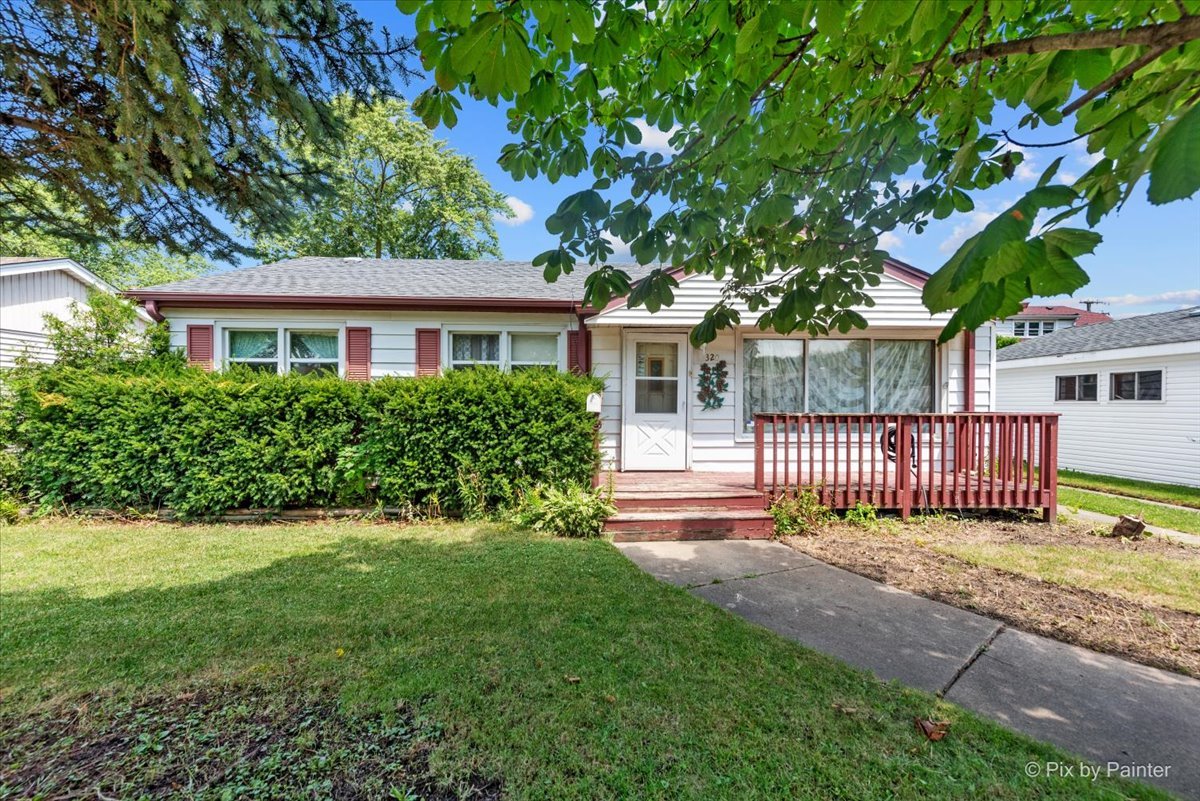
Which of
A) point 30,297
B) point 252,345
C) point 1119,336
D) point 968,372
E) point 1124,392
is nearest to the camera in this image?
point 968,372

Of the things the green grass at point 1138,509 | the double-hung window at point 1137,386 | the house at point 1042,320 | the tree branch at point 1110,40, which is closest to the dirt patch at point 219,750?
the tree branch at point 1110,40

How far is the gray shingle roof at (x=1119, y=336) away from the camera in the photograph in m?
9.85

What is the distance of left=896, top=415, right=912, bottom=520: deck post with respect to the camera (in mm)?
5871

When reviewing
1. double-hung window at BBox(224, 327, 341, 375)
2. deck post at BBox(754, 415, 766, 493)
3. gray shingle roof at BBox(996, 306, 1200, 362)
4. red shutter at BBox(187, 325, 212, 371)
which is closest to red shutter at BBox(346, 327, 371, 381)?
double-hung window at BBox(224, 327, 341, 375)

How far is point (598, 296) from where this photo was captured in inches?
97.0

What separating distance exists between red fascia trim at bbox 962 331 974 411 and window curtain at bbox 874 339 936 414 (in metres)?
0.44

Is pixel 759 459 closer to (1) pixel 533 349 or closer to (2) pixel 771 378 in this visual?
(2) pixel 771 378

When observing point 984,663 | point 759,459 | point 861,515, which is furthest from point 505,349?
point 984,663

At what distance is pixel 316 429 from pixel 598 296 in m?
5.15

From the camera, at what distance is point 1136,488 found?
9062 mm

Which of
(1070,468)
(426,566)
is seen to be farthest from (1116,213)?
(1070,468)

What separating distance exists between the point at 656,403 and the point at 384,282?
5378mm

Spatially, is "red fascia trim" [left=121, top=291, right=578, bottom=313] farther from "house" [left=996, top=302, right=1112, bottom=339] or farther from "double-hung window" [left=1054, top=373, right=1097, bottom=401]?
"house" [left=996, top=302, right=1112, bottom=339]

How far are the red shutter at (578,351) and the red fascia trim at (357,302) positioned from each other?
45 cm
